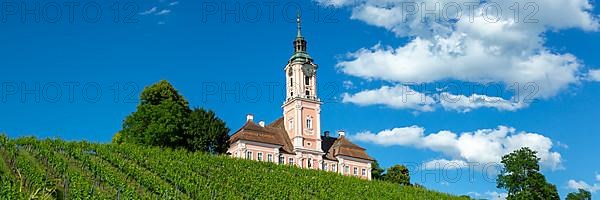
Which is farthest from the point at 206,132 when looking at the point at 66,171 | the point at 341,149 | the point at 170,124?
the point at 66,171

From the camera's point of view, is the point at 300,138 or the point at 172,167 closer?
the point at 172,167

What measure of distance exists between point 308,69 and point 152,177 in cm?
4102

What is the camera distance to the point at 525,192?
67.8 meters

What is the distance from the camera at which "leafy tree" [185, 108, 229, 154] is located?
214 feet

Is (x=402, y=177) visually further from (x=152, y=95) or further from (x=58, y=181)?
(x=58, y=181)

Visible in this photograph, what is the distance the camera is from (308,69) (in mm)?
85500

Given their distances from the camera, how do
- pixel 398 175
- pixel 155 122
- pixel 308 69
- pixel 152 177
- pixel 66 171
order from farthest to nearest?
pixel 398 175 → pixel 308 69 → pixel 155 122 → pixel 152 177 → pixel 66 171

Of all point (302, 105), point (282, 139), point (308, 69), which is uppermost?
point (308, 69)

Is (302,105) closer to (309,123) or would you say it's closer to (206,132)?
(309,123)

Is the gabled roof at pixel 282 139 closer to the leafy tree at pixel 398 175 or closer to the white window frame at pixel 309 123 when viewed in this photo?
the white window frame at pixel 309 123

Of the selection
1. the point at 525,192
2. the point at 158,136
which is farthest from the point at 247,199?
the point at 525,192

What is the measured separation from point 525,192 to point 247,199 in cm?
3015

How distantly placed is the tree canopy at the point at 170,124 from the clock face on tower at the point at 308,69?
58.3 ft

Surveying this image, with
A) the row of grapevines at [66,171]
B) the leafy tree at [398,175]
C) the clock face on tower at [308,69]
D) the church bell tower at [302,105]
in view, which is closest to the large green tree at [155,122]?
the row of grapevines at [66,171]
